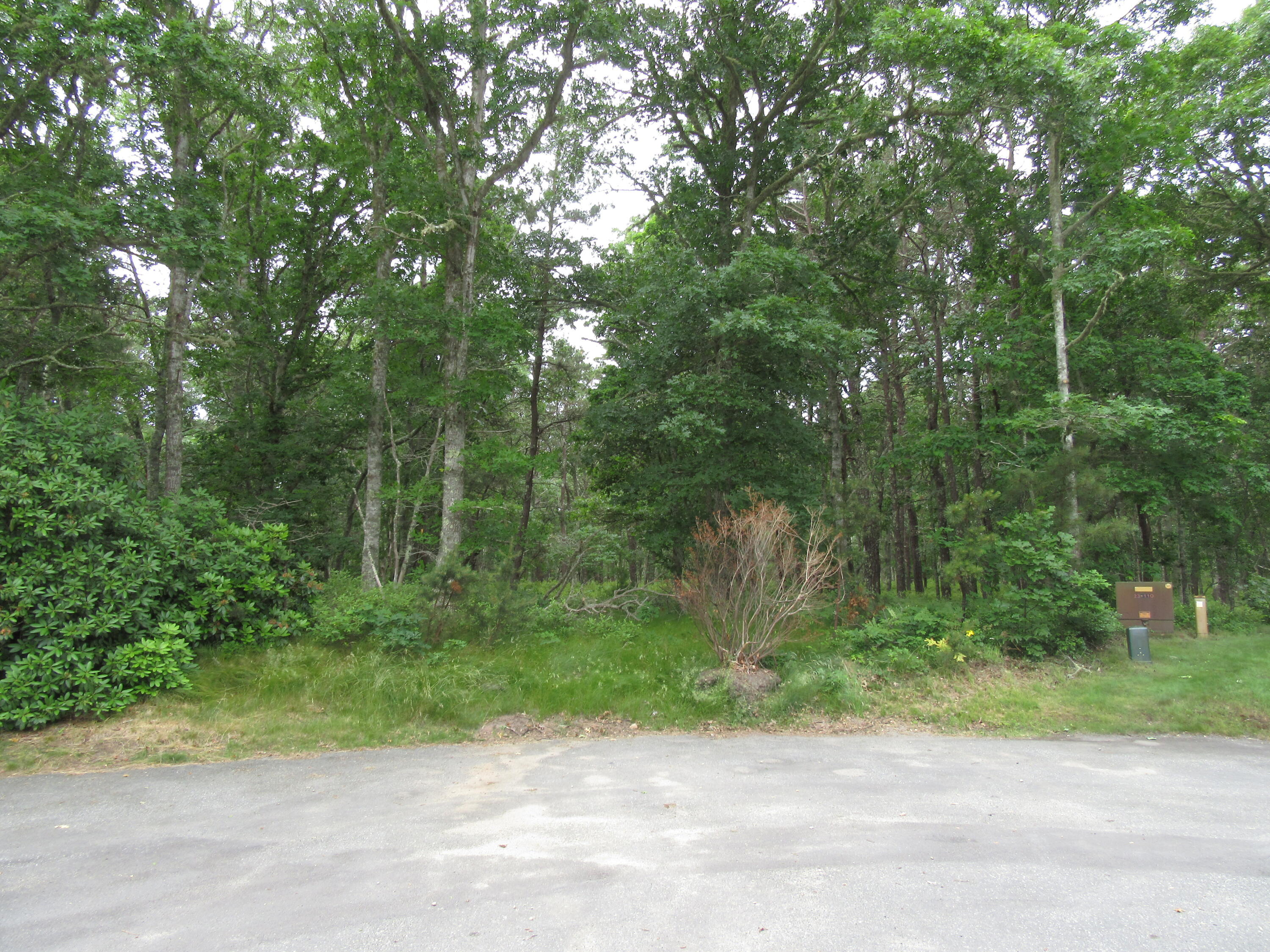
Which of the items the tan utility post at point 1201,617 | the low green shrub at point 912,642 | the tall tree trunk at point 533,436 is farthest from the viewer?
the tall tree trunk at point 533,436

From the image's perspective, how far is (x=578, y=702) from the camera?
864 cm

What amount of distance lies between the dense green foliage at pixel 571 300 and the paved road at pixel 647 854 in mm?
3332

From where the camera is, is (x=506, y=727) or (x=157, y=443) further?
(x=157, y=443)

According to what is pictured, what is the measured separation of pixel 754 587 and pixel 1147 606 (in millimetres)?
8009

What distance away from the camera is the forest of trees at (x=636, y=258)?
1140 centimetres

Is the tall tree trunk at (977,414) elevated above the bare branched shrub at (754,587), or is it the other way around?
the tall tree trunk at (977,414)

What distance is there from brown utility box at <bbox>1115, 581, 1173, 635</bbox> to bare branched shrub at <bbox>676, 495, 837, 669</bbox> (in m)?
6.31

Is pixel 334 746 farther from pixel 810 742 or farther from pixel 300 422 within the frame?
pixel 300 422

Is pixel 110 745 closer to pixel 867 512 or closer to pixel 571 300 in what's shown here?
pixel 571 300

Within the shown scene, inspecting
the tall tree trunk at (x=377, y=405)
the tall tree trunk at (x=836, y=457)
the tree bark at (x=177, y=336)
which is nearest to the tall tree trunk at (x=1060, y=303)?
the tall tree trunk at (x=836, y=457)

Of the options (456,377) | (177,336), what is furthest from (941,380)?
(177,336)

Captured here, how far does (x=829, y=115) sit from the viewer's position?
15109mm

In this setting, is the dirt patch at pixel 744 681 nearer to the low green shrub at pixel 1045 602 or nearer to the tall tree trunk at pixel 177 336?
the low green shrub at pixel 1045 602

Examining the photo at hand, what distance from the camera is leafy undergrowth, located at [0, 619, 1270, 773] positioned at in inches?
272
